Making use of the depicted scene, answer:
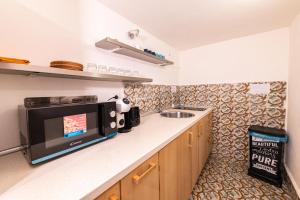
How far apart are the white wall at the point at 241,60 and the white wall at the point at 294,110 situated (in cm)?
15

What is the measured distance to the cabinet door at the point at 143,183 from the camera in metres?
0.65

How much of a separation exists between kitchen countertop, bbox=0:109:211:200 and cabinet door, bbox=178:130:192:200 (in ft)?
1.22

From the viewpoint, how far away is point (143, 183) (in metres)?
0.76

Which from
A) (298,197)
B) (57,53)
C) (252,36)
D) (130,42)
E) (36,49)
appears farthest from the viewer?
(252,36)

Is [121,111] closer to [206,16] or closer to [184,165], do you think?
[184,165]

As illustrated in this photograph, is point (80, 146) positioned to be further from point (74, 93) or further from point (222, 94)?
point (222, 94)

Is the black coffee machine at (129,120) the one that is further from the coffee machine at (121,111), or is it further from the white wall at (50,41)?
the white wall at (50,41)

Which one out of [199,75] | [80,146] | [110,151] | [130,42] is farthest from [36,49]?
[199,75]

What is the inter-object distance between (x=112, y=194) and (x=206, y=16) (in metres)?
1.88

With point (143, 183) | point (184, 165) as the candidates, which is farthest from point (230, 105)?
point (143, 183)

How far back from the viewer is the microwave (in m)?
0.66

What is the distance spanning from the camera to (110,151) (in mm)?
812

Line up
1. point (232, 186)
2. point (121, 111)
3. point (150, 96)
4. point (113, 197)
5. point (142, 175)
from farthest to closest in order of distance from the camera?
point (150, 96) → point (232, 186) → point (121, 111) → point (142, 175) → point (113, 197)

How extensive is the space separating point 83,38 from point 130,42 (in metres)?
0.60
